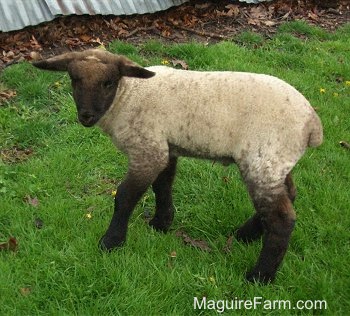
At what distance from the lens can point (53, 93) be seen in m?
6.58

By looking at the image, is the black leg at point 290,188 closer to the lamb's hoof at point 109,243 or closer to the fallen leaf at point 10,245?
the lamb's hoof at point 109,243

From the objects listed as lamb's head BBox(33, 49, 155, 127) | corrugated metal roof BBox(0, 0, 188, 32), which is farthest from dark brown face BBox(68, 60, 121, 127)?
corrugated metal roof BBox(0, 0, 188, 32)

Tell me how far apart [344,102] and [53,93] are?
362cm

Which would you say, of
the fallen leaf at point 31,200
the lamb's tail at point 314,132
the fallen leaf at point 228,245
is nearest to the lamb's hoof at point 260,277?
the fallen leaf at point 228,245

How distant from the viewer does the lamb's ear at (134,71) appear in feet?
12.4

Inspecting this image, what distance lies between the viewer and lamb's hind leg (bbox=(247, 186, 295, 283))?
12.5ft

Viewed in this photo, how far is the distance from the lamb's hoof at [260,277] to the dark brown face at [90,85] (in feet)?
5.41

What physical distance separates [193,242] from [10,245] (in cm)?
149

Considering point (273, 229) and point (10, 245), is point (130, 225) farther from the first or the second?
point (273, 229)

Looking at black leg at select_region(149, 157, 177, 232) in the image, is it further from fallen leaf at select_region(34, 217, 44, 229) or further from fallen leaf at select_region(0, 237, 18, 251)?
fallen leaf at select_region(0, 237, 18, 251)

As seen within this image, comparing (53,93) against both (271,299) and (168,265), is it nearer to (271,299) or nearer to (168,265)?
(168,265)

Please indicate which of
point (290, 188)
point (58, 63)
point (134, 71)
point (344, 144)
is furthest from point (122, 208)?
point (344, 144)

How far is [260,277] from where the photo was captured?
3.96 m

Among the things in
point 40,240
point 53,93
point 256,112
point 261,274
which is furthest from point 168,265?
point 53,93
